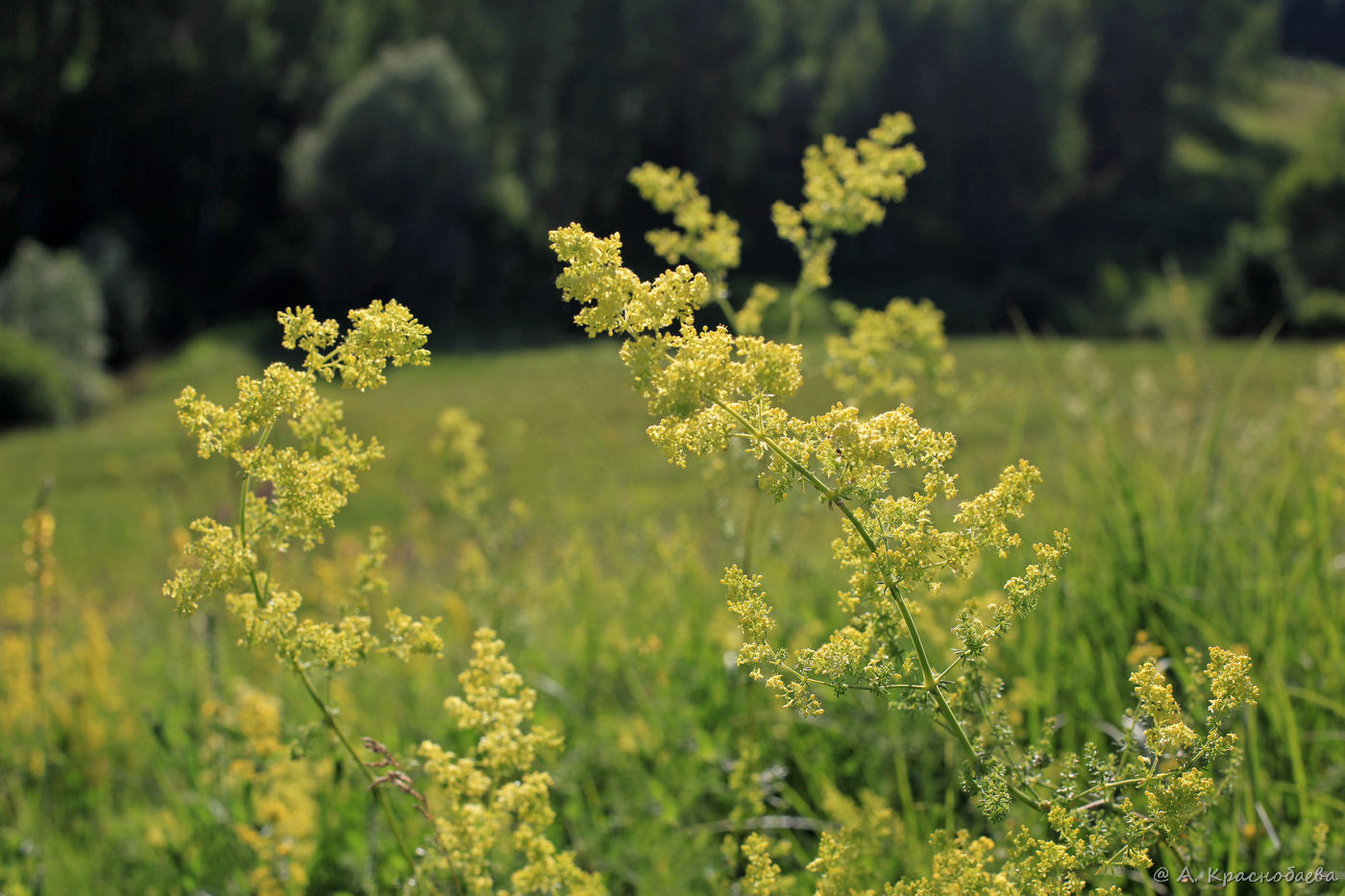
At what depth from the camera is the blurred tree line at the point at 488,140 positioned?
40.0 meters

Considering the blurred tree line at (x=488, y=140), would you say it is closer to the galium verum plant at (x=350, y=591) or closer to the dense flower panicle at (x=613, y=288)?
the galium verum plant at (x=350, y=591)

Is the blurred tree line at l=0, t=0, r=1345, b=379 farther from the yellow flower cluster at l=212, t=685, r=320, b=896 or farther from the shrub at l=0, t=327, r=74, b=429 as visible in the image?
the yellow flower cluster at l=212, t=685, r=320, b=896

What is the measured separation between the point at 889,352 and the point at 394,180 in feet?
Result: 130

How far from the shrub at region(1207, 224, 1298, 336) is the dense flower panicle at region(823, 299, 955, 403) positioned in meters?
37.4

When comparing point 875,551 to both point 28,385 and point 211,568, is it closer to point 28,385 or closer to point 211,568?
point 211,568

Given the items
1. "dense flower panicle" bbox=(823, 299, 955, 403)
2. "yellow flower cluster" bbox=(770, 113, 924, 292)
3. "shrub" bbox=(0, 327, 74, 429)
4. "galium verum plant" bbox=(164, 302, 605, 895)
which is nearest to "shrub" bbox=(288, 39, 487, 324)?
"shrub" bbox=(0, 327, 74, 429)

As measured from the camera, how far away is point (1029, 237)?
50.6 m

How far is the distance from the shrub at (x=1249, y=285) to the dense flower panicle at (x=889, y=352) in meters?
37.4

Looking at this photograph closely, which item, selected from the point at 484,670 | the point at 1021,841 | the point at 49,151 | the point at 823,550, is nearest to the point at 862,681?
the point at 1021,841

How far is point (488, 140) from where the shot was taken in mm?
44281

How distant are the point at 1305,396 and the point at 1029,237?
47793 millimetres

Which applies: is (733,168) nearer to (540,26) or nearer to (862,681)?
(540,26)

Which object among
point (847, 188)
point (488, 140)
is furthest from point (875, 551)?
point (488, 140)

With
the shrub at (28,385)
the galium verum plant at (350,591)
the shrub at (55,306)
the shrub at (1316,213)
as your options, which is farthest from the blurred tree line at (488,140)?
the galium verum plant at (350,591)
